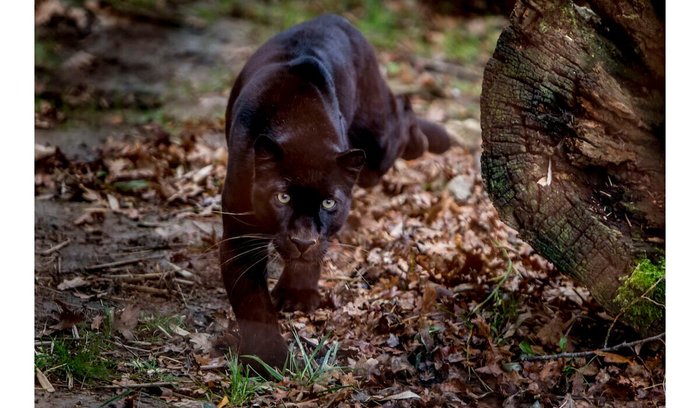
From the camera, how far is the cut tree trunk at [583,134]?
2.77 metres

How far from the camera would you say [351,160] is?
2885mm

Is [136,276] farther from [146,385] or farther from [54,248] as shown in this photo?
[146,385]

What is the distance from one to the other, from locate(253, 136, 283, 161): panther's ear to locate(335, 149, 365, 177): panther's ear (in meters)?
0.19

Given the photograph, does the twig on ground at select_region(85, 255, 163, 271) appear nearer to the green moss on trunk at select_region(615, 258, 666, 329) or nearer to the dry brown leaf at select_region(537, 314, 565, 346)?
the dry brown leaf at select_region(537, 314, 565, 346)

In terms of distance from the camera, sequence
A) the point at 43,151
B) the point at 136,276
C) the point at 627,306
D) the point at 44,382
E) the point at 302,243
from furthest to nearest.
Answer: the point at 43,151
the point at 136,276
the point at 627,306
the point at 302,243
the point at 44,382

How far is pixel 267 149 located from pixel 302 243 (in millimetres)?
310

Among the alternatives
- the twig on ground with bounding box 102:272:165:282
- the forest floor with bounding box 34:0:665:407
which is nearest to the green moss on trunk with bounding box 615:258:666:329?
the forest floor with bounding box 34:0:665:407

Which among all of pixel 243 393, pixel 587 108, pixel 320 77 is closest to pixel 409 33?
pixel 320 77

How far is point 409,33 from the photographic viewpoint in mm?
6836

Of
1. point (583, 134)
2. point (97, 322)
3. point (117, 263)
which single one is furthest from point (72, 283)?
point (583, 134)

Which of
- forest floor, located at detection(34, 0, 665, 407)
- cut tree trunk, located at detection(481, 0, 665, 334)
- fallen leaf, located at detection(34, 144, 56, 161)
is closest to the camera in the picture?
forest floor, located at detection(34, 0, 665, 407)

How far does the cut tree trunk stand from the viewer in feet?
9.09

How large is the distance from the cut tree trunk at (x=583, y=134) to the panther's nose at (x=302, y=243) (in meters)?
0.60

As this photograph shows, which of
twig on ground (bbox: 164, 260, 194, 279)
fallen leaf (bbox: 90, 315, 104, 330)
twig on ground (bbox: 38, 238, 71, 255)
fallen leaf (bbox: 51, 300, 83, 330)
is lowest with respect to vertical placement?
twig on ground (bbox: 38, 238, 71, 255)
